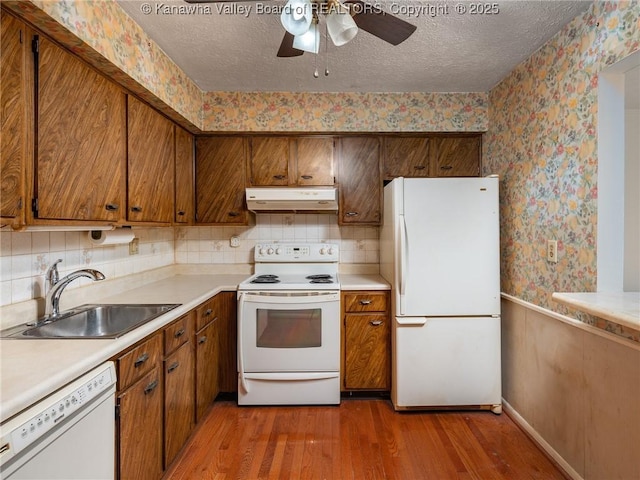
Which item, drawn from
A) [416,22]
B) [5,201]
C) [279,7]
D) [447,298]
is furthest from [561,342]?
[5,201]

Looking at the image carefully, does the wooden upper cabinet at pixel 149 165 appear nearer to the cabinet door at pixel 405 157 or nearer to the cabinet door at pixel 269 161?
the cabinet door at pixel 269 161

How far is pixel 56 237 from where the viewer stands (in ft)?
5.81

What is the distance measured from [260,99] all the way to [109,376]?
2290 millimetres

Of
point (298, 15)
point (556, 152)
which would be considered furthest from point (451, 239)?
point (298, 15)

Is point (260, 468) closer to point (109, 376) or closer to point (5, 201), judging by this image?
point (109, 376)

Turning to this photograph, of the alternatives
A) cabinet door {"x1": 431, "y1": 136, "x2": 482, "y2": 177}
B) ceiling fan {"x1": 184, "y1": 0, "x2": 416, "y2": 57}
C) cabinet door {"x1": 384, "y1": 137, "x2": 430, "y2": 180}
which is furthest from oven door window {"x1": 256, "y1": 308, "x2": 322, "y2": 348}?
ceiling fan {"x1": 184, "y1": 0, "x2": 416, "y2": 57}

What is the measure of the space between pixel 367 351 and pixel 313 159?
160 cm

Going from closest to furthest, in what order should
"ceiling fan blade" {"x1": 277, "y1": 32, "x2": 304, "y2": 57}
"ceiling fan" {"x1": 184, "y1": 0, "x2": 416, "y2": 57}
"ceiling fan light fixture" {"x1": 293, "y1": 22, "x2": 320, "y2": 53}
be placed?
"ceiling fan" {"x1": 184, "y1": 0, "x2": 416, "y2": 57} < "ceiling fan light fixture" {"x1": 293, "y1": 22, "x2": 320, "y2": 53} < "ceiling fan blade" {"x1": 277, "y1": 32, "x2": 304, "y2": 57}

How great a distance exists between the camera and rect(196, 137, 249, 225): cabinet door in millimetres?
2854

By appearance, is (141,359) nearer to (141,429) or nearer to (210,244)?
(141,429)

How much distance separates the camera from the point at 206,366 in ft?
7.38

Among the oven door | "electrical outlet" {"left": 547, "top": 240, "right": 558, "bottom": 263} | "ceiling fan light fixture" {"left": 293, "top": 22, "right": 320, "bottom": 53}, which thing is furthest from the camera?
the oven door

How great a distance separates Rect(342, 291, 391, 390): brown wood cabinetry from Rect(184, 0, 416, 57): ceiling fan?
1682 mm

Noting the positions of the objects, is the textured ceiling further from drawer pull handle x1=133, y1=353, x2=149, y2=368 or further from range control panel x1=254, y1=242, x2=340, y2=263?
drawer pull handle x1=133, y1=353, x2=149, y2=368
